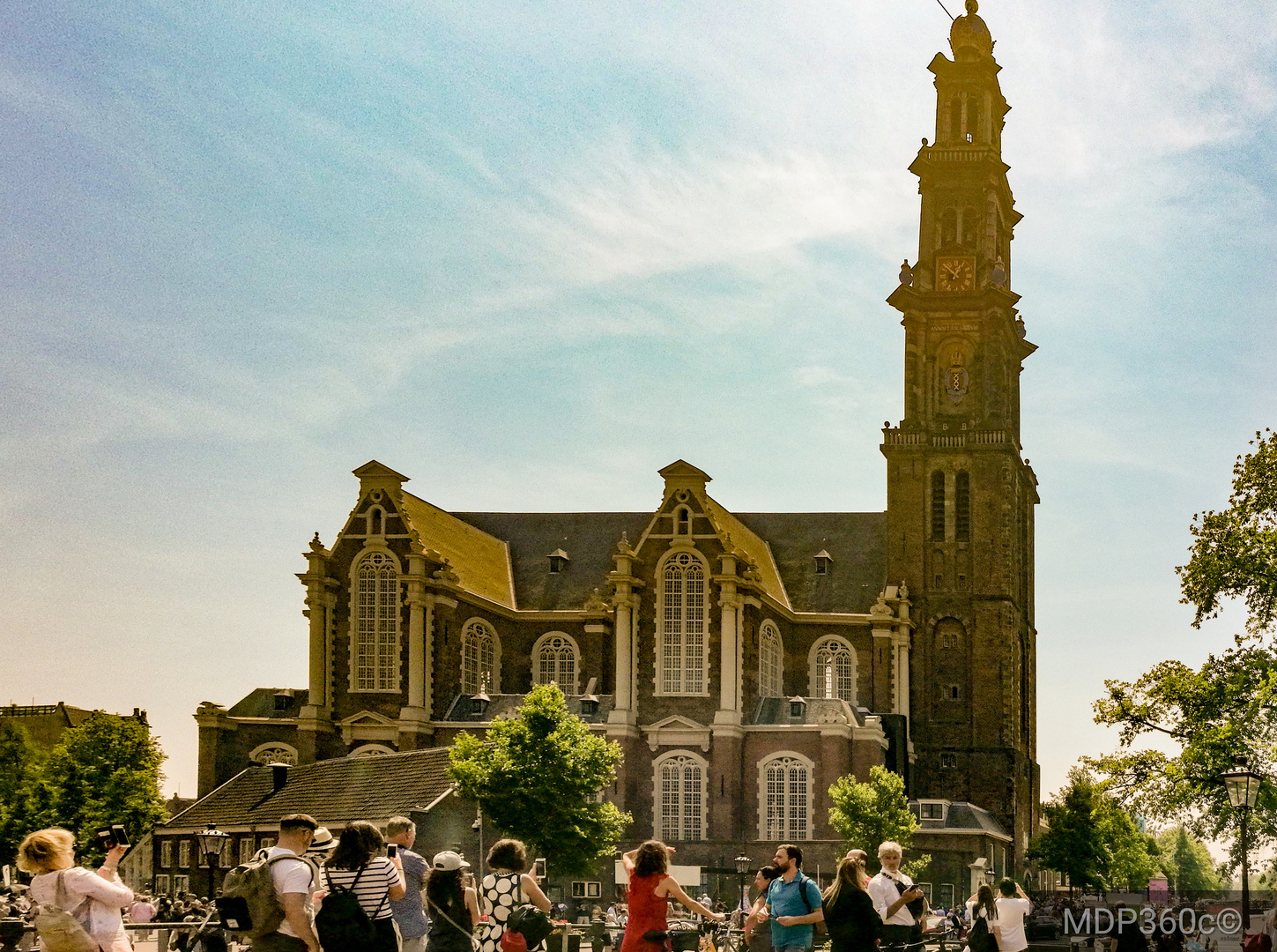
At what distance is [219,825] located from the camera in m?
67.3

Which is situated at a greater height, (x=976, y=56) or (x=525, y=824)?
(x=976, y=56)

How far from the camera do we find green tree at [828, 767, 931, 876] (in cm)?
6794

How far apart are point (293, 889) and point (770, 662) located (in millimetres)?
68328

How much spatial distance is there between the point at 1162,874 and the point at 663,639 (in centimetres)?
11112

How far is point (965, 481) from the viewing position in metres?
84.2

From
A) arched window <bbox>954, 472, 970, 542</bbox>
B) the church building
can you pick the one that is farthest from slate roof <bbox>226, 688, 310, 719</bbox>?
arched window <bbox>954, 472, 970, 542</bbox>

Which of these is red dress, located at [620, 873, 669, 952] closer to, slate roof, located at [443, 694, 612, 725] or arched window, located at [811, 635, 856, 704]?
slate roof, located at [443, 694, 612, 725]

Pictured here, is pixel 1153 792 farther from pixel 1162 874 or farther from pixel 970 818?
pixel 1162 874

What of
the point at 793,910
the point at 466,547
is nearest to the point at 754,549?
the point at 466,547

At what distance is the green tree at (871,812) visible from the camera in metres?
67.9

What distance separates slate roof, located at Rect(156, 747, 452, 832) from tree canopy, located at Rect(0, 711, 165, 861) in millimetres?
11743

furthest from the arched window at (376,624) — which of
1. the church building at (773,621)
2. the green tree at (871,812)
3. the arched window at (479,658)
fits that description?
the green tree at (871,812)

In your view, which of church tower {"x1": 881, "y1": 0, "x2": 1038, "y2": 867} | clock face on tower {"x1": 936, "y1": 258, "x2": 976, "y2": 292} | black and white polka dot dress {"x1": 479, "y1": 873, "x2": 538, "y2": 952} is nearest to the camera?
black and white polka dot dress {"x1": 479, "y1": 873, "x2": 538, "y2": 952}

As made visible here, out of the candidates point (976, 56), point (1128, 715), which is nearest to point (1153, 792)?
point (1128, 715)
